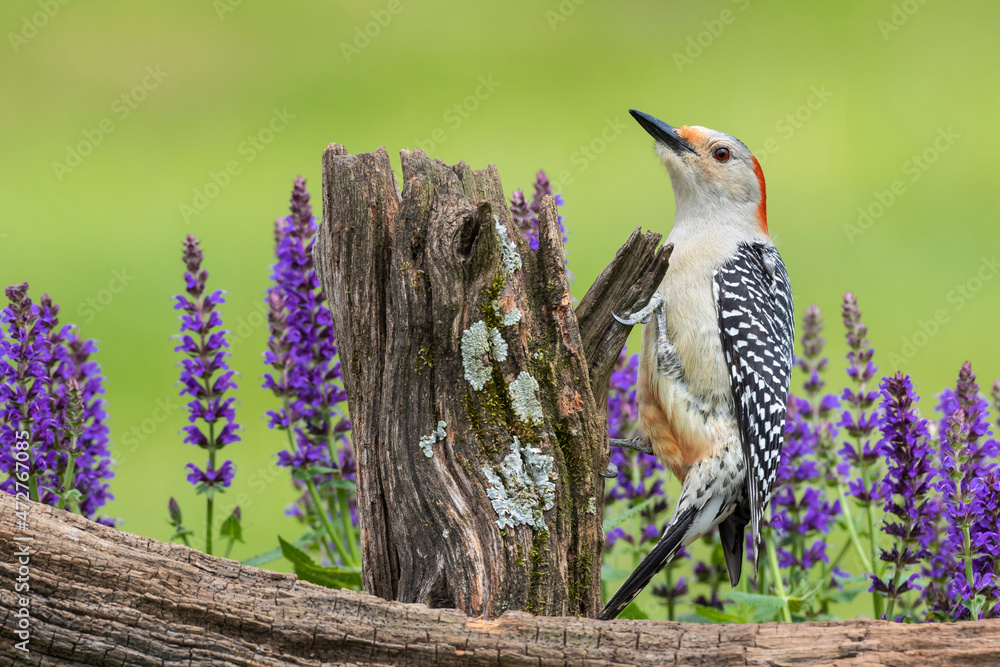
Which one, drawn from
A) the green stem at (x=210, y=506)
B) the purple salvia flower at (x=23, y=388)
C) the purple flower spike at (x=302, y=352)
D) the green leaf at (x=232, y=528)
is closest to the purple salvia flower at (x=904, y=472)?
the purple flower spike at (x=302, y=352)

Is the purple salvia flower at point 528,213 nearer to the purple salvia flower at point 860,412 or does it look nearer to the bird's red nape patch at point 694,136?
the bird's red nape patch at point 694,136

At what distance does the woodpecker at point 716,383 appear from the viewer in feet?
15.0

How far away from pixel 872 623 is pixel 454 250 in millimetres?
1961

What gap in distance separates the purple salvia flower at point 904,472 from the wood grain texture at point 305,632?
1.00 m

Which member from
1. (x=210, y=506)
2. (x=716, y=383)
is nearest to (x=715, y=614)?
(x=716, y=383)

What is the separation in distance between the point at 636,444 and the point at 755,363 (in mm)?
739

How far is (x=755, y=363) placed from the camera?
4.76m

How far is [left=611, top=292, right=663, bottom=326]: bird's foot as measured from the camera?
12.7 feet

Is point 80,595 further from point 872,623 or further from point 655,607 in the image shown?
point 655,607

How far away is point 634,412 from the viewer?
17.4ft

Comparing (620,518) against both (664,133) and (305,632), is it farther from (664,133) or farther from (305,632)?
(664,133)

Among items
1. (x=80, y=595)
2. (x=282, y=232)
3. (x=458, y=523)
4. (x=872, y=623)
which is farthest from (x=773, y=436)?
(x=80, y=595)

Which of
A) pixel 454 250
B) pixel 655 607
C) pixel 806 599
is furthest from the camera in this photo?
pixel 655 607

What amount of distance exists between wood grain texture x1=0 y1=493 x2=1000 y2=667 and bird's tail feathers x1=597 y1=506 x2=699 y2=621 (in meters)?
0.49
